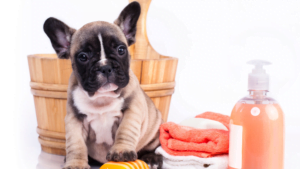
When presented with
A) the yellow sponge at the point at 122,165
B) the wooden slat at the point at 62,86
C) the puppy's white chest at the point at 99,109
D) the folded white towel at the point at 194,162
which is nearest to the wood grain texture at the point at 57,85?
the wooden slat at the point at 62,86

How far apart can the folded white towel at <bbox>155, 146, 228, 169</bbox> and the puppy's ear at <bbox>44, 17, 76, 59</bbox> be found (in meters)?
0.74

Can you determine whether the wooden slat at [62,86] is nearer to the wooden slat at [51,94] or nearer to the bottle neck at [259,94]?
the wooden slat at [51,94]

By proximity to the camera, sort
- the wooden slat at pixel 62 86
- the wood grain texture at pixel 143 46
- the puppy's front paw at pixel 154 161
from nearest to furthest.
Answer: the puppy's front paw at pixel 154 161 → the wooden slat at pixel 62 86 → the wood grain texture at pixel 143 46

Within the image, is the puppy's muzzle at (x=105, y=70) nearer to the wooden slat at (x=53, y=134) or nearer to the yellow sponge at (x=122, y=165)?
the yellow sponge at (x=122, y=165)

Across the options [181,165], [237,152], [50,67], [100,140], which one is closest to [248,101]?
[237,152]

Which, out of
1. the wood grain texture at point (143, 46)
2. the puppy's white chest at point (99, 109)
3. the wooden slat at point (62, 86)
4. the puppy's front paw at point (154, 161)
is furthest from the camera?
the wood grain texture at point (143, 46)

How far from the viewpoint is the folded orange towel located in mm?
1783

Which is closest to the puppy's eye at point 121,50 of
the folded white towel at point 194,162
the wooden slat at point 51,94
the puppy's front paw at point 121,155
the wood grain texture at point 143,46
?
the puppy's front paw at point 121,155

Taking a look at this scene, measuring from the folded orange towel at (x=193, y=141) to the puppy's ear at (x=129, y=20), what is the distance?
0.53 m

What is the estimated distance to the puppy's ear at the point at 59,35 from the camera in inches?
70.6

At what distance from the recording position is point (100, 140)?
1.88m

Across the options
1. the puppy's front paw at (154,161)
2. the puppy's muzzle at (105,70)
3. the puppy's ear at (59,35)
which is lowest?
the puppy's front paw at (154,161)

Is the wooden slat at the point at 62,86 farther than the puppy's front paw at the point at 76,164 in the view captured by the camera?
Yes

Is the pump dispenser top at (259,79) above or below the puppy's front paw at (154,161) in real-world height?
above
